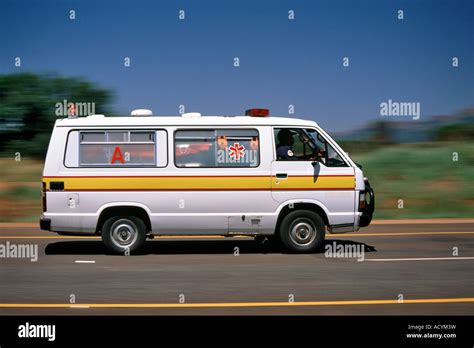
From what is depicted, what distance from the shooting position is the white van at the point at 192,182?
464 inches

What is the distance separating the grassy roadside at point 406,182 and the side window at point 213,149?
8.28 m

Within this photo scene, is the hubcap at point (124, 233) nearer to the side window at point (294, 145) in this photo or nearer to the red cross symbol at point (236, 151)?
the red cross symbol at point (236, 151)

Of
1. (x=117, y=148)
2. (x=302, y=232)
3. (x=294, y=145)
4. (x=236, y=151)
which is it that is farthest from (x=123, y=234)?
(x=294, y=145)

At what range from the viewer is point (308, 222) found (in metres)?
12.1

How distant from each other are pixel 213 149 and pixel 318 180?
1883mm

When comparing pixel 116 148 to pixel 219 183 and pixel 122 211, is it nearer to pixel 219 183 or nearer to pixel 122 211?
pixel 122 211

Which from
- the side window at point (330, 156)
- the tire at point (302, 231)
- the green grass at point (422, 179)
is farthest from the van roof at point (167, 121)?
the green grass at point (422, 179)

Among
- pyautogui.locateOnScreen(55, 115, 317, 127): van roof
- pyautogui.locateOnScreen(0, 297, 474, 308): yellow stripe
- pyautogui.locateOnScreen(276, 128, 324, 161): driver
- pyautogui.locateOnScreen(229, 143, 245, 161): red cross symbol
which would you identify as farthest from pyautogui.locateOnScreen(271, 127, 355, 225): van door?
pyautogui.locateOnScreen(0, 297, 474, 308): yellow stripe

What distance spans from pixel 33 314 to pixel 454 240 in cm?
938

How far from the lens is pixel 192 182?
11805 mm

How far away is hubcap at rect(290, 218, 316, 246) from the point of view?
12.1 m

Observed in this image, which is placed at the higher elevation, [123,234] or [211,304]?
[123,234]
